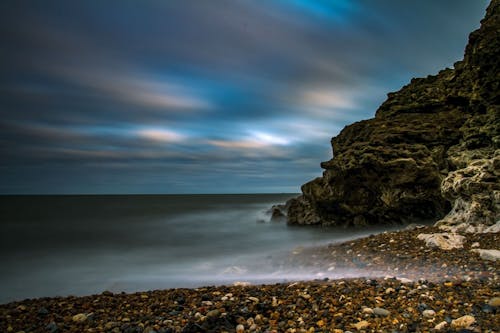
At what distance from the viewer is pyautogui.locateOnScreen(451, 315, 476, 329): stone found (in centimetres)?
339

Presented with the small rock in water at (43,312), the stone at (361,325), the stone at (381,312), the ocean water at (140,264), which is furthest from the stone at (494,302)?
the small rock in water at (43,312)

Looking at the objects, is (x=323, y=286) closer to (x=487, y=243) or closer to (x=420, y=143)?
(x=487, y=243)

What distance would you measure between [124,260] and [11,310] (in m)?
7.45

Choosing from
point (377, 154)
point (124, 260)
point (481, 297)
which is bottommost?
point (124, 260)

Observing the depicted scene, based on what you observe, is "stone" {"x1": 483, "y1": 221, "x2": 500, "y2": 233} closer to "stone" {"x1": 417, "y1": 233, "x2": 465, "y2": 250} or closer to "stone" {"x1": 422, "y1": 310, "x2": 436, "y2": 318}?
"stone" {"x1": 417, "y1": 233, "x2": 465, "y2": 250}

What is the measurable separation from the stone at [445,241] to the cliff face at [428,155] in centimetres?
224

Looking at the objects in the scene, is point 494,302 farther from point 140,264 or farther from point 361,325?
point 140,264

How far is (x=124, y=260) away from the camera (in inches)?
482

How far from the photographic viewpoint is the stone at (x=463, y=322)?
3.39m

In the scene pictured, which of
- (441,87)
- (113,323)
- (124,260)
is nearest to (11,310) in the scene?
(113,323)

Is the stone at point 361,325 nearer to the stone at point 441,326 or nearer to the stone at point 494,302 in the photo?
the stone at point 441,326

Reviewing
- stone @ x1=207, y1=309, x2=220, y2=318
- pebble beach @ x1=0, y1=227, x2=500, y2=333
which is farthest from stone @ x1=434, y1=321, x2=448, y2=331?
stone @ x1=207, y1=309, x2=220, y2=318

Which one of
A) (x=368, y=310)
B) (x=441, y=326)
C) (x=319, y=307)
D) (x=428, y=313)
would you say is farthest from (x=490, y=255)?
(x=319, y=307)

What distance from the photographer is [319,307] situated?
4.21 m
